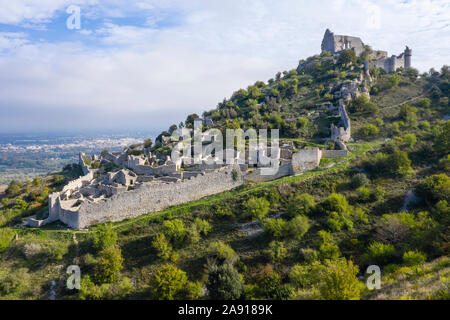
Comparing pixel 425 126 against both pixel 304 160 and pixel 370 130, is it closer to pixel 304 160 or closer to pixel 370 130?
pixel 370 130

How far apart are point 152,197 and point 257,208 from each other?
9475 millimetres

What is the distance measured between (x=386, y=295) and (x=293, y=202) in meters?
10.3

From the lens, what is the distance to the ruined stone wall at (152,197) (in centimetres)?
2167

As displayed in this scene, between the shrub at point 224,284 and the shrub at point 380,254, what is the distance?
870 centimetres

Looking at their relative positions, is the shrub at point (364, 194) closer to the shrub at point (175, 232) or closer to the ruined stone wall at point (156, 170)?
the shrub at point (175, 232)

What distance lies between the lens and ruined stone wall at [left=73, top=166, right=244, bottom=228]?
71.1ft

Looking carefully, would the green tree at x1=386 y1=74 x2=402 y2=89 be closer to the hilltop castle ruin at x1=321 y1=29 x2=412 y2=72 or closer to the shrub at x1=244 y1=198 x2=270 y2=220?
the hilltop castle ruin at x1=321 y1=29 x2=412 y2=72

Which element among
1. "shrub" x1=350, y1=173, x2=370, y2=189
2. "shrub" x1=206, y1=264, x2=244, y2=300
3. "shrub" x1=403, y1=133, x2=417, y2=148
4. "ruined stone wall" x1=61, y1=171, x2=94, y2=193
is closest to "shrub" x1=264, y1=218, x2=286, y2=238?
"shrub" x1=206, y1=264, x2=244, y2=300

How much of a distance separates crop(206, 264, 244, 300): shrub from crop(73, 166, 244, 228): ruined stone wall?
9.37 meters

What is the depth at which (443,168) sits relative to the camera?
25766 mm

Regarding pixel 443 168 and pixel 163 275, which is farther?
pixel 443 168

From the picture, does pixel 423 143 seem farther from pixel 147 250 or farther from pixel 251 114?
pixel 147 250

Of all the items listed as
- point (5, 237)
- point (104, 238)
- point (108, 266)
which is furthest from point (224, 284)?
point (5, 237)

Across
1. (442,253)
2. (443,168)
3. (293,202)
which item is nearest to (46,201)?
(293,202)
